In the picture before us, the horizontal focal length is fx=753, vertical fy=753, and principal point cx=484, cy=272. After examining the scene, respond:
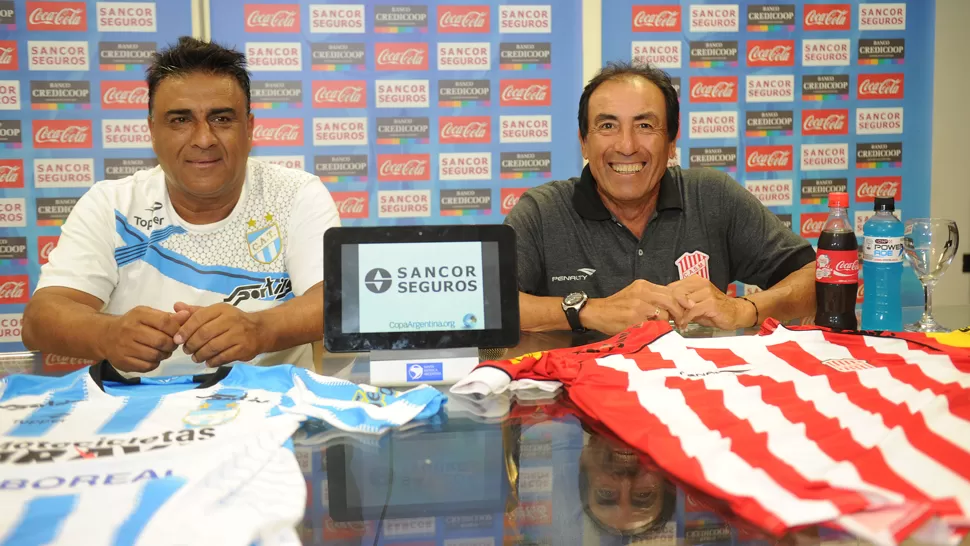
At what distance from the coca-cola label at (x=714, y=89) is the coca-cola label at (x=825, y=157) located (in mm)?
467

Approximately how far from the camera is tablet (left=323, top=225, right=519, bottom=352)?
1.25m

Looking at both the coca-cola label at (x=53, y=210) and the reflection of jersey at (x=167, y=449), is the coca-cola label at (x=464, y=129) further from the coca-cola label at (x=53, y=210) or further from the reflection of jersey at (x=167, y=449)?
the reflection of jersey at (x=167, y=449)

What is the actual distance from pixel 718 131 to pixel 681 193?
153 centimetres

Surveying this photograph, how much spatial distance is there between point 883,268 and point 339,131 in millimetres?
2654

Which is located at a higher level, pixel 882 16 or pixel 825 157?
pixel 882 16

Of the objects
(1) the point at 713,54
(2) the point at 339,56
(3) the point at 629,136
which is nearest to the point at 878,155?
(1) the point at 713,54

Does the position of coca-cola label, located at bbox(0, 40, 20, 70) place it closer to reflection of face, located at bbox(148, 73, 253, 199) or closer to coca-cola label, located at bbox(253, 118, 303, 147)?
coca-cola label, located at bbox(253, 118, 303, 147)

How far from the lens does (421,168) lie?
3.67m

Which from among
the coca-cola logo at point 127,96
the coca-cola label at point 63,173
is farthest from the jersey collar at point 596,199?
the coca-cola label at point 63,173

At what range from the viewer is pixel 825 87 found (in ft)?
12.4

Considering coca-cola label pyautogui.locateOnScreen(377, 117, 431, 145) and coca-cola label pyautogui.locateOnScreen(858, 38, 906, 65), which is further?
coca-cola label pyautogui.locateOnScreen(858, 38, 906, 65)

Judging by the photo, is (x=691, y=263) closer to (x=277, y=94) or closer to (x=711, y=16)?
(x=711, y=16)

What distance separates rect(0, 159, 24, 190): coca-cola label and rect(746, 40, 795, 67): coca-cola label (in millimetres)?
3507

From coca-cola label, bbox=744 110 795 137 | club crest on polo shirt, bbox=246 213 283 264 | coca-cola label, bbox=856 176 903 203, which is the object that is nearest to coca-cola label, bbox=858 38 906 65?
coca-cola label, bbox=744 110 795 137
